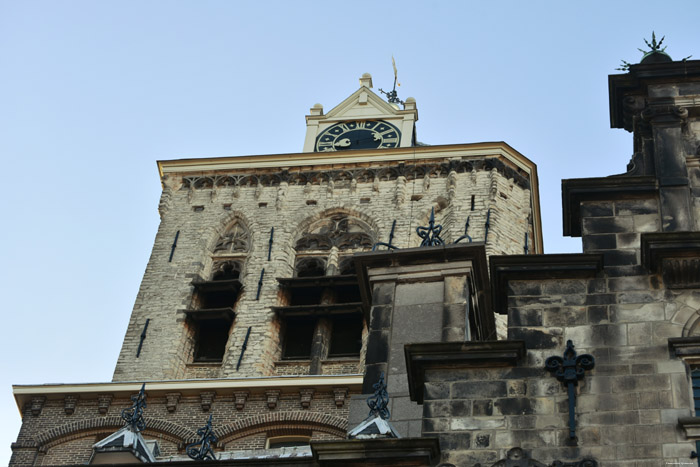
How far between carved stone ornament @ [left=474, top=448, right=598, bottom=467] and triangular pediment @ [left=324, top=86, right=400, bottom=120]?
3317cm

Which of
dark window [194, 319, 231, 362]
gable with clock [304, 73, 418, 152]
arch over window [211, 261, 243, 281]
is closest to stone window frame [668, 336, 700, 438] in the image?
dark window [194, 319, 231, 362]

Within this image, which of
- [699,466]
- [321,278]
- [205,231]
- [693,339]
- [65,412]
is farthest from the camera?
[205,231]

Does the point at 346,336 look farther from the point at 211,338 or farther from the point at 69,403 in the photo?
the point at 69,403

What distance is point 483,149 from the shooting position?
3912 cm

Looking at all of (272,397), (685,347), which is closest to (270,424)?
(272,397)

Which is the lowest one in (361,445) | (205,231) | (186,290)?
(361,445)

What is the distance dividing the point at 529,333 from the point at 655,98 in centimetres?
362

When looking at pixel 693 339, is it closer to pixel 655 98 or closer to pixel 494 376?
pixel 494 376

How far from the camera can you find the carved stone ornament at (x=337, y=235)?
37.5 m

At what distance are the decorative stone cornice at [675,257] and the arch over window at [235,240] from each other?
25.4 m

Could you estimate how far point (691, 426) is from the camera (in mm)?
11352

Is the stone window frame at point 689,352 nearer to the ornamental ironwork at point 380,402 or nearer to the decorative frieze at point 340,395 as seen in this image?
Answer: the ornamental ironwork at point 380,402

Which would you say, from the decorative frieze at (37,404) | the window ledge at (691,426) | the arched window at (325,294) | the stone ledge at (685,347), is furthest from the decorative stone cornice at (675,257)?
the decorative frieze at (37,404)

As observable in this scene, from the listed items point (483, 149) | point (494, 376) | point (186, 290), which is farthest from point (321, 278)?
point (494, 376)
